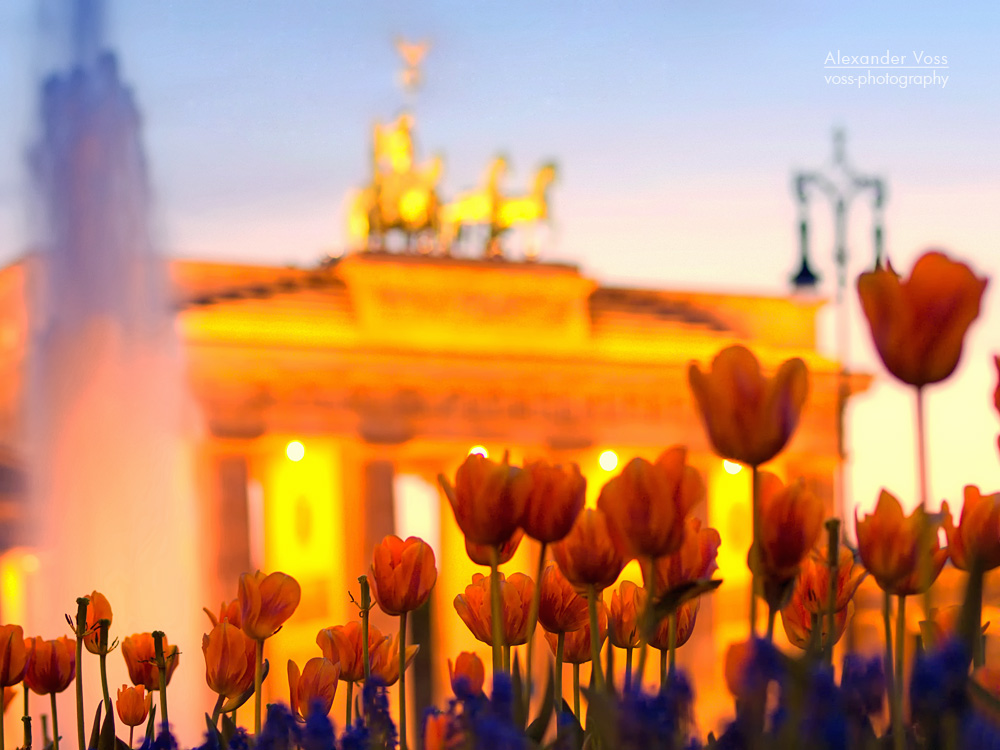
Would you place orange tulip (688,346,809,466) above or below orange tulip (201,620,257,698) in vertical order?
above

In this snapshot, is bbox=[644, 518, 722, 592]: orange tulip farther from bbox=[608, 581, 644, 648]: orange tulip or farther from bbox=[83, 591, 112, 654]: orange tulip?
bbox=[83, 591, 112, 654]: orange tulip

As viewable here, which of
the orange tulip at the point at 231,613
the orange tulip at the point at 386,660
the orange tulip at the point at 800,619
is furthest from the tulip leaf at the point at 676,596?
the orange tulip at the point at 231,613

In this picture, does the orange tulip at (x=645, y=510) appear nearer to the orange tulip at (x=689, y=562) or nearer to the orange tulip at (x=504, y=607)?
the orange tulip at (x=689, y=562)

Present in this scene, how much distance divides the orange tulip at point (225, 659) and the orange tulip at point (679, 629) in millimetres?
1011

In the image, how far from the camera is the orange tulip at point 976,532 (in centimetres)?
407

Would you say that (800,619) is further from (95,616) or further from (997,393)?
(95,616)

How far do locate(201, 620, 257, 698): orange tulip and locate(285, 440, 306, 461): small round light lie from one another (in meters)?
49.5

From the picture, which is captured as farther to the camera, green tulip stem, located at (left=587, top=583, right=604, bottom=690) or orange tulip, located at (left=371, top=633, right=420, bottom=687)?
orange tulip, located at (left=371, top=633, right=420, bottom=687)

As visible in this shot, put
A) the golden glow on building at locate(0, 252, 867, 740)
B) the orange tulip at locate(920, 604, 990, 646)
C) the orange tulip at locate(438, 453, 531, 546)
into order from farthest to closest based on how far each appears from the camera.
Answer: the golden glow on building at locate(0, 252, 867, 740) < the orange tulip at locate(438, 453, 531, 546) < the orange tulip at locate(920, 604, 990, 646)

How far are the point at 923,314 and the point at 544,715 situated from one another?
4.27 feet

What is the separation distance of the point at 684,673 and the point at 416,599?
1.34 metres

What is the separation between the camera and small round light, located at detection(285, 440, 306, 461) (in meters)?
54.2

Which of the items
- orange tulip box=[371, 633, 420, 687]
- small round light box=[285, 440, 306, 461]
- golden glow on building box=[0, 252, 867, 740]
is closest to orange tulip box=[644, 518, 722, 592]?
orange tulip box=[371, 633, 420, 687]

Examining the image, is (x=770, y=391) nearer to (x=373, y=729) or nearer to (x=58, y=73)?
(x=373, y=729)
